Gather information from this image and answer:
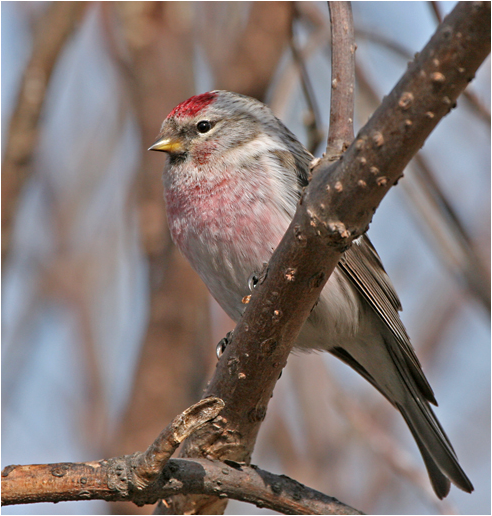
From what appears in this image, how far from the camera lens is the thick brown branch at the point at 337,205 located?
1.73 meters

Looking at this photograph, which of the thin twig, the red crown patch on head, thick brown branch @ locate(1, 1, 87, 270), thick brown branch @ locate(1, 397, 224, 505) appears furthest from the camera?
thick brown branch @ locate(1, 1, 87, 270)

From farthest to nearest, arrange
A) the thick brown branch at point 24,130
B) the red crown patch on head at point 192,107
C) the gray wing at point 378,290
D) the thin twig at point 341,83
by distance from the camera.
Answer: the thick brown branch at point 24,130
the red crown patch on head at point 192,107
the gray wing at point 378,290
the thin twig at point 341,83

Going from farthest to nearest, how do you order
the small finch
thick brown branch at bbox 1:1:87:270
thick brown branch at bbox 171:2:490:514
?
thick brown branch at bbox 1:1:87:270
the small finch
thick brown branch at bbox 171:2:490:514

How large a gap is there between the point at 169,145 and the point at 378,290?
4.83 ft

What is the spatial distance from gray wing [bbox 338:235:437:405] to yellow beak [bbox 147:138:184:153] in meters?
1.18

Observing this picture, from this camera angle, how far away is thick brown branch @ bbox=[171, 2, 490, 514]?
1.73 m

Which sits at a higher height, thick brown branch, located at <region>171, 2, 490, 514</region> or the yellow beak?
the yellow beak

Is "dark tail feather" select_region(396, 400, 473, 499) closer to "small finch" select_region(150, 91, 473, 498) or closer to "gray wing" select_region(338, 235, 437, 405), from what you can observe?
"small finch" select_region(150, 91, 473, 498)

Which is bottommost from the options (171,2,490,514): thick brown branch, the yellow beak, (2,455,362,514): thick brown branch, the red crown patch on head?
(2,455,362,514): thick brown branch

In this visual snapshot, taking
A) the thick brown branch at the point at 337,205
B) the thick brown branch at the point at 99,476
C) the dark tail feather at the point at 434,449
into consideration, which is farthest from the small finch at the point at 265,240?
the thick brown branch at the point at 99,476

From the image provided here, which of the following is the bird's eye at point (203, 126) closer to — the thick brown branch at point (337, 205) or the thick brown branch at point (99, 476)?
the thick brown branch at point (337, 205)

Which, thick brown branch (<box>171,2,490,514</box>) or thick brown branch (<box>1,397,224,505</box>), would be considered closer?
thick brown branch (<box>171,2,490,514</box>)

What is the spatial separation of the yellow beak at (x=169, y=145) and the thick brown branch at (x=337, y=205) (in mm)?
1676

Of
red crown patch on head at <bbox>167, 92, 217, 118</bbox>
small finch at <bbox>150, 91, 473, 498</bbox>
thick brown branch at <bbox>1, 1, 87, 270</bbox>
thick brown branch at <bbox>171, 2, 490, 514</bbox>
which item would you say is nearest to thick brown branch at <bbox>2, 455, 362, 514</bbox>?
thick brown branch at <bbox>171, 2, 490, 514</bbox>
